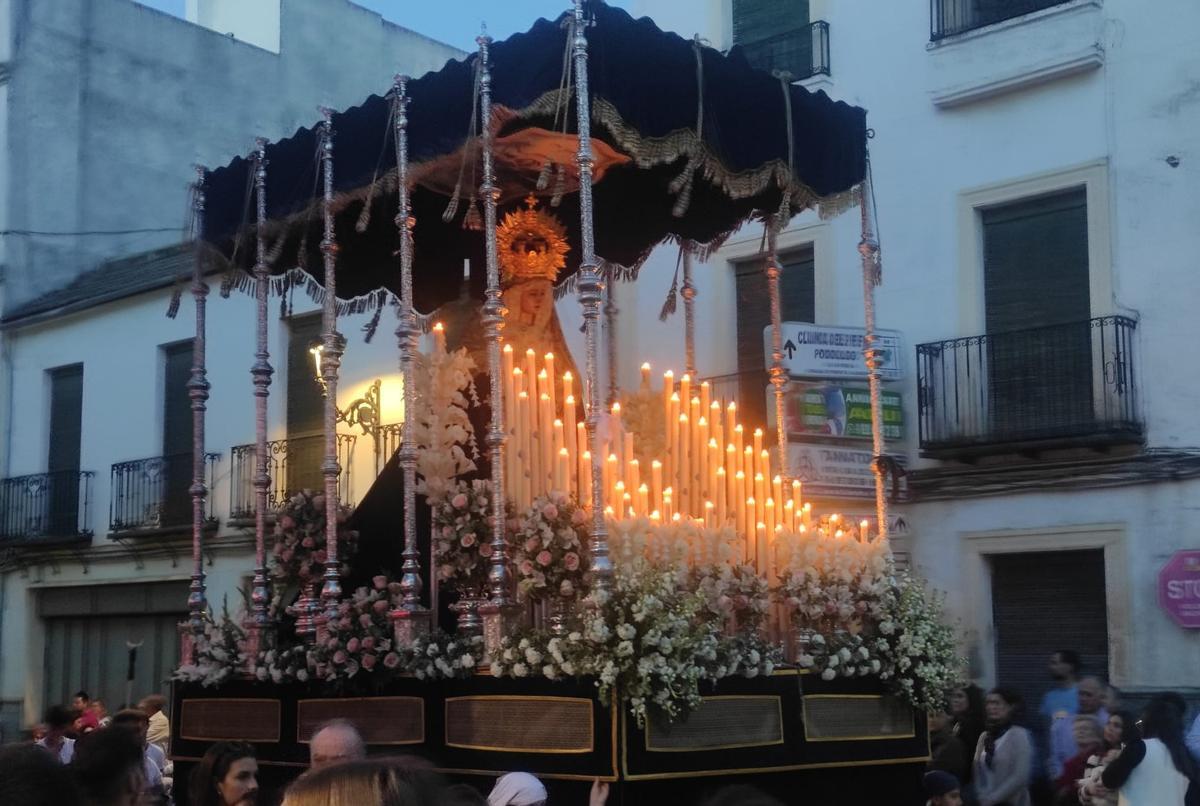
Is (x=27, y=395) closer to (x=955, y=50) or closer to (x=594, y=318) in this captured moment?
(x=955, y=50)

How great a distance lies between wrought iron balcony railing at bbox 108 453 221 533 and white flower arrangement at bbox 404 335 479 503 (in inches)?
402

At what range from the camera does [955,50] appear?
40.4 ft

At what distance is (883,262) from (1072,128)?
184 centimetres

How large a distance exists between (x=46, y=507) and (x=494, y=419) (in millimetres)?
13915

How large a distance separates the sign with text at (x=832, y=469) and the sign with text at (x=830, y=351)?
0.58 meters

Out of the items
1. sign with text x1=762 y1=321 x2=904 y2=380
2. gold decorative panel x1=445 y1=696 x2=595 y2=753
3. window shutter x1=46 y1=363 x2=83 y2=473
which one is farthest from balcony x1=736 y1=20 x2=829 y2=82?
window shutter x1=46 y1=363 x2=83 y2=473

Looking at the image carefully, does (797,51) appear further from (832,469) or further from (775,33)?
(832,469)

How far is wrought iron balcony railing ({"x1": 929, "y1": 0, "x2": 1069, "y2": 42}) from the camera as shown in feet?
40.2

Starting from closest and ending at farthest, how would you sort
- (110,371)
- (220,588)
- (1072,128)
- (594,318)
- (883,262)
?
(594,318) → (1072,128) → (883,262) → (220,588) → (110,371)

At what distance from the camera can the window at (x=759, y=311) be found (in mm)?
13242

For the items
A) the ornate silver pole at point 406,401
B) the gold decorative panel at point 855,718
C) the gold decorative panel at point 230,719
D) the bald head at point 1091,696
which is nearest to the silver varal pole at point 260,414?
the gold decorative panel at point 230,719

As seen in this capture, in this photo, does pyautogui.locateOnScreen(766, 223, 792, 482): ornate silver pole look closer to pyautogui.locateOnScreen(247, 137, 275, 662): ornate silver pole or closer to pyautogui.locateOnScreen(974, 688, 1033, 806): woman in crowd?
pyautogui.locateOnScreen(974, 688, 1033, 806): woman in crowd

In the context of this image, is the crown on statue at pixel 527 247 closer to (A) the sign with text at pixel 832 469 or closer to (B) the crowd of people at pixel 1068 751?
(B) the crowd of people at pixel 1068 751

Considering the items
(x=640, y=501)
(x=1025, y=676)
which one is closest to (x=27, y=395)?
(x=1025, y=676)
